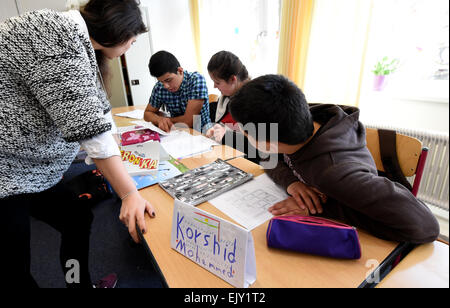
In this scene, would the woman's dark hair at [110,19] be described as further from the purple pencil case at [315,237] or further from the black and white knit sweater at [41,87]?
the purple pencil case at [315,237]

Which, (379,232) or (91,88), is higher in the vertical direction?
(91,88)

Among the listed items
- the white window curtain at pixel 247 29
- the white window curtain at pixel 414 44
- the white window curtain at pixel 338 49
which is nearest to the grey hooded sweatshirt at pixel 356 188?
the white window curtain at pixel 338 49

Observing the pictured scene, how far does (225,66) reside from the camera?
1516 mm

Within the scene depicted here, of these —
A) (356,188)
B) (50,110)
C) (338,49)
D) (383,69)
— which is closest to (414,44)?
(383,69)

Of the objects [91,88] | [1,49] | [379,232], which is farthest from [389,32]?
[1,49]

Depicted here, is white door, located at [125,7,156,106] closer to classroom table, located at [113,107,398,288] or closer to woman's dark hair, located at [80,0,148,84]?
woman's dark hair, located at [80,0,148,84]

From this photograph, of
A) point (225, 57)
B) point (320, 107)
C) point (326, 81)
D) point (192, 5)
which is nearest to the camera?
point (320, 107)

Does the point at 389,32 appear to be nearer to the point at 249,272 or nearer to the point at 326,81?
the point at 326,81

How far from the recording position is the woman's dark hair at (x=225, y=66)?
1512 mm

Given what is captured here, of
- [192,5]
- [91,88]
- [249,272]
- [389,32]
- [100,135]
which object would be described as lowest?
[249,272]

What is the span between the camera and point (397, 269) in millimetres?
540

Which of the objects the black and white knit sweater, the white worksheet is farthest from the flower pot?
the black and white knit sweater

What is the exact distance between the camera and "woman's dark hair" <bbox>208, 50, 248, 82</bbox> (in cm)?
151

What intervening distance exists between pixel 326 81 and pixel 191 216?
68.5 inches
